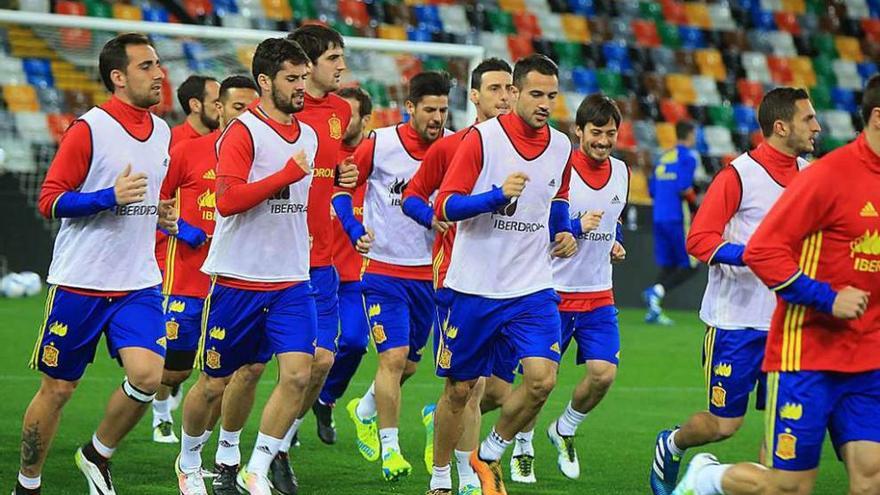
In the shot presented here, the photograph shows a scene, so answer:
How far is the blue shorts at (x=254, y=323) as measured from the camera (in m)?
7.33

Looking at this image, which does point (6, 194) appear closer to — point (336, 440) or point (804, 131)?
point (336, 440)

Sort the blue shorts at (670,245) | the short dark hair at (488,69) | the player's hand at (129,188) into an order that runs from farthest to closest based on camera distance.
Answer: the blue shorts at (670,245) < the short dark hair at (488,69) < the player's hand at (129,188)

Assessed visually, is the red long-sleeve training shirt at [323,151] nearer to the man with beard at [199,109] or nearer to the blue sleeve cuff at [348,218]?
the blue sleeve cuff at [348,218]

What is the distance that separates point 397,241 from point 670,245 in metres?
10.7

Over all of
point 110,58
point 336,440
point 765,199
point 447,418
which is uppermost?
point 110,58

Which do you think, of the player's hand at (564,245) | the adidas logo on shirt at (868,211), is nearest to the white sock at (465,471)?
the player's hand at (564,245)

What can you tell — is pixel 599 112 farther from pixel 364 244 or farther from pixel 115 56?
pixel 115 56

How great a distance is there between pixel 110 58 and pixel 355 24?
15.2m

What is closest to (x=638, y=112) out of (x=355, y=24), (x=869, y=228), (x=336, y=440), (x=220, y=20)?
(x=355, y=24)

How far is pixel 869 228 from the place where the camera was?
5.55m

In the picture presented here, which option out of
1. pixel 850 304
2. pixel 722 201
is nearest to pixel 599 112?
pixel 722 201

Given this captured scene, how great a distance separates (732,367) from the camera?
753cm

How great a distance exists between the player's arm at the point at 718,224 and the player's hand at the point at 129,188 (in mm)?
2619

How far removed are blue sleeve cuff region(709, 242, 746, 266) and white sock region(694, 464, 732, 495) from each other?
1396mm
